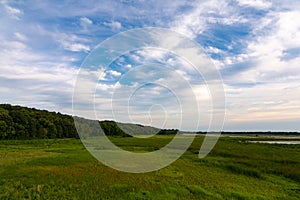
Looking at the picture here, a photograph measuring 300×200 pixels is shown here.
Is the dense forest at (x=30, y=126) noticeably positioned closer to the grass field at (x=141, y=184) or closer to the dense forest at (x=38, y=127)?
the dense forest at (x=38, y=127)

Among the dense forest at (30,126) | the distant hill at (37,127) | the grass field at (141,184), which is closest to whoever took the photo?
the grass field at (141,184)

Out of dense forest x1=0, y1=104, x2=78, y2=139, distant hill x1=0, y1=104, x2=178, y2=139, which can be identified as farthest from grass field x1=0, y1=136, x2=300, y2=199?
distant hill x1=0, y1=104, x2=178, y2=139

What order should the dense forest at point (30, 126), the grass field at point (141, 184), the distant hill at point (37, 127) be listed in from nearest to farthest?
the grass field at point (141, 184)
the dense forest at point (30, 126)
the distant hill at point (37, 127)

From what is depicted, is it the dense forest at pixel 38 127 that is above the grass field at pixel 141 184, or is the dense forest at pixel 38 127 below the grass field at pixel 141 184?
above

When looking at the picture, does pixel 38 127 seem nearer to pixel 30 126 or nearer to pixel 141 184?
pixel 30 126

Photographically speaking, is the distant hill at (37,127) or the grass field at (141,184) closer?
the grass field at (141,184)

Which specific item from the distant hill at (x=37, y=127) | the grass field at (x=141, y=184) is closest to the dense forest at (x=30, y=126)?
the distant hill at (x=37, y=127)

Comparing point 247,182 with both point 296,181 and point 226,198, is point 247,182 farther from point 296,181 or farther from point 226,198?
point 226,198

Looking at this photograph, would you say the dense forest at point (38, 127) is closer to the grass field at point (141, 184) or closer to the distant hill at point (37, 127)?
the distant hill at point (37, 127)

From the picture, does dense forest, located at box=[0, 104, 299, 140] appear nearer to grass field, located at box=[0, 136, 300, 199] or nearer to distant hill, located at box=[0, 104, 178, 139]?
distant hill, located at box=[0, 104, 178, 139]

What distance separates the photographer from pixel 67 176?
974 inches

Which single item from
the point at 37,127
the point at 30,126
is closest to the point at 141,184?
the point at 30,126

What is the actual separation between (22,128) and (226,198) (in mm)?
102043

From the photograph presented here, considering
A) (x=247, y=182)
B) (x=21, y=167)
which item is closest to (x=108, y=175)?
(x=21, y=167)
